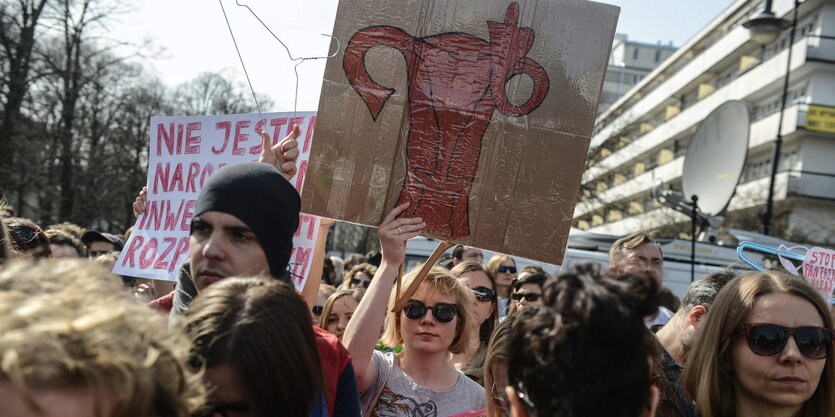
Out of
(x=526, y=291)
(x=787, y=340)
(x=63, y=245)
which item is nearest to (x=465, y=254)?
(x=526, y=291)

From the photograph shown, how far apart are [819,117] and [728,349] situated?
3813cm

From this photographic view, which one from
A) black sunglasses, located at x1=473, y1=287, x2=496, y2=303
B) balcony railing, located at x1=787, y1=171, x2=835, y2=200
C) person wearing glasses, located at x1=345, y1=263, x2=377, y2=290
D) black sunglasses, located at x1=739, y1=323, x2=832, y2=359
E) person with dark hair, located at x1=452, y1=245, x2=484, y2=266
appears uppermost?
balcony railing, located at x1=787, y1=171, x2=835, y2=200

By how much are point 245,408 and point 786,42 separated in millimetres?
42791

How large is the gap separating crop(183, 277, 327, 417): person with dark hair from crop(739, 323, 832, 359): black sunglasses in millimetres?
1406

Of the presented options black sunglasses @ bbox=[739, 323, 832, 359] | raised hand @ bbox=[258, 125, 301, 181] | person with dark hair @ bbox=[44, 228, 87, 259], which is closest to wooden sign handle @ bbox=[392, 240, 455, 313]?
raised hand @ bbox=[258, 125, 301, 181]

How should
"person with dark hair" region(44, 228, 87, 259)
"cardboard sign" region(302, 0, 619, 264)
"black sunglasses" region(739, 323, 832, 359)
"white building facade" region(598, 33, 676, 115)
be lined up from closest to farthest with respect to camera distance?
"black sunglasses" region(739, 323, 832, 359) < "cardboard sign" region(302, 0, 619, 264) < "person with dark hair" region(44, 228, 87, 259) < "white building facade" region(598, 33, 676, 115)

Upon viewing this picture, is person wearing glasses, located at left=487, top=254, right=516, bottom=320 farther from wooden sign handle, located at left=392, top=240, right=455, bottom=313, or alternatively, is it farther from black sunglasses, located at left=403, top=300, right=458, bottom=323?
wooden sign handle, located at left=392, top=240, right=455, bottom=313

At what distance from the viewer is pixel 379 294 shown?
2.94 meters

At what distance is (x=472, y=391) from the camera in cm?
363

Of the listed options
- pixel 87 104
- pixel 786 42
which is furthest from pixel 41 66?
pixel 786 42

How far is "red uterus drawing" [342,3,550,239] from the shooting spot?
318 centimetres

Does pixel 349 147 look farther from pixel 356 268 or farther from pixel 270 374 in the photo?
pixel 356 268

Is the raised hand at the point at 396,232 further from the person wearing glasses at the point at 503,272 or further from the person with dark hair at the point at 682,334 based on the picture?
the person wearing glasses at the point at 503,272

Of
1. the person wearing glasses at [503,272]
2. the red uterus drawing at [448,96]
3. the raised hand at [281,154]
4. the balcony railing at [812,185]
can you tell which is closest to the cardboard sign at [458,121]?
the red uterus drawing at [448,96]
